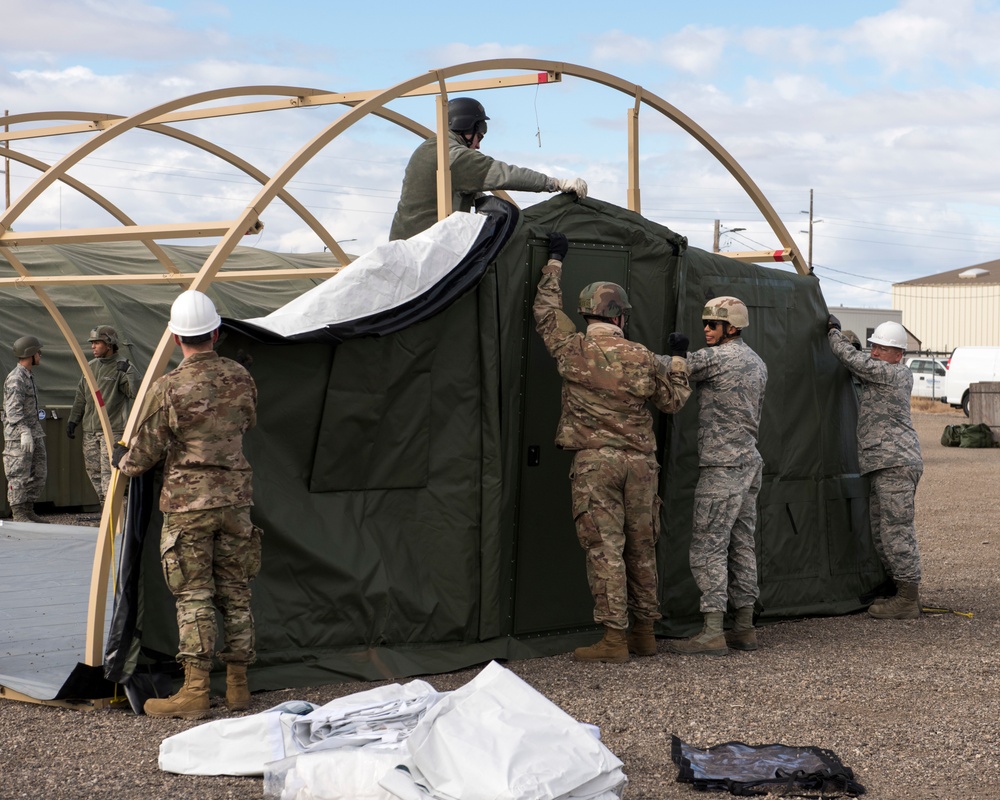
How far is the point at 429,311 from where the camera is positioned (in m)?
6.02

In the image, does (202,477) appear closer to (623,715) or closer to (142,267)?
(623,715)

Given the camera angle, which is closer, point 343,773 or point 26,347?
point 343,773

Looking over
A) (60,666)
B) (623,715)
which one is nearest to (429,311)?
(623,715)

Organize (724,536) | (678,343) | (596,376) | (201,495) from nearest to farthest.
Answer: (201,495) < (596,376) < (678,343) < (724,536)

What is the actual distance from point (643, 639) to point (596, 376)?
1.52 metres

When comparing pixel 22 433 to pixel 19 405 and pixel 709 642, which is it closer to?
pixel 19 405

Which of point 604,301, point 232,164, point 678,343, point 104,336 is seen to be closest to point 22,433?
point 104,336

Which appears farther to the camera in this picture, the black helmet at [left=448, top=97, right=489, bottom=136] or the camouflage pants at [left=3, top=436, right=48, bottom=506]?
the camouflage pants at [left=3, top=436, right=48, bottom=506]

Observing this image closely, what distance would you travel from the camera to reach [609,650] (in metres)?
6.41

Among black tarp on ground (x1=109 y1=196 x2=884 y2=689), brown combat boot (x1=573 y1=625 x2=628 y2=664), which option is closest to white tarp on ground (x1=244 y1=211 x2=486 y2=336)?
black tarp on ground (x1=109 y1=196 x2=884 y2=689)

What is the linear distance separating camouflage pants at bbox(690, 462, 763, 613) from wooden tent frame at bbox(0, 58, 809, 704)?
6.17ft

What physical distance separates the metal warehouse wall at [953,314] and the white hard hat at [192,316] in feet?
172

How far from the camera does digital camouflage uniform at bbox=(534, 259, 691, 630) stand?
6.31 m

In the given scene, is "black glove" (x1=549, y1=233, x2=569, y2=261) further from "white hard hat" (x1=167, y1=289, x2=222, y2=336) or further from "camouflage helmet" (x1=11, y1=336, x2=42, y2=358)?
"camouflage helmet" (x1=11, y1=336, x2=42, y2=358)
